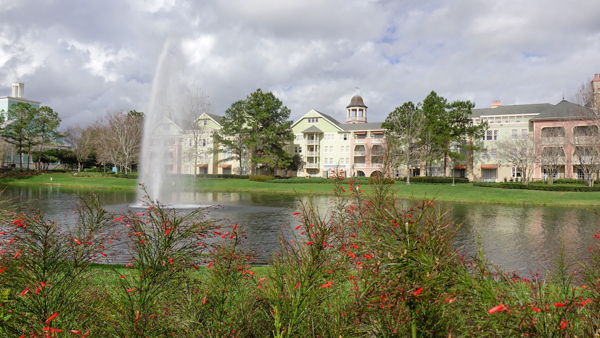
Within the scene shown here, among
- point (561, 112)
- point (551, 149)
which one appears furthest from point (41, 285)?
point (561, 112)

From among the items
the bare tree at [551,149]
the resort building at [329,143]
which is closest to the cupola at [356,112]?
the resort building at [329,143]

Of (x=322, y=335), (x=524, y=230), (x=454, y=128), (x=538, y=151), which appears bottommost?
(x=524, y=230)

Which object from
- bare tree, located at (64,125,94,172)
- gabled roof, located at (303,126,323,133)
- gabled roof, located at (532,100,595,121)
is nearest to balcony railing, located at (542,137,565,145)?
gabled roof, located at (532,100,595,121)

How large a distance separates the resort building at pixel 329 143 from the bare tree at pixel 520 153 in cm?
2067

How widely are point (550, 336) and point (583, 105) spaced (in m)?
51.2

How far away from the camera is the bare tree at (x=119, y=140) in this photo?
64188mm

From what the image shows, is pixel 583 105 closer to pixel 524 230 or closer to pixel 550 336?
pixel 524 230

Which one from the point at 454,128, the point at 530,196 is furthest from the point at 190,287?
the point at 454,128

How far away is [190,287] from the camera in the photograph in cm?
420

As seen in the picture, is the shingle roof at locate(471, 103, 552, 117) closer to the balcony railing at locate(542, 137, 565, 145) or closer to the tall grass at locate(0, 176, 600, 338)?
the balcony railing at locate(542, 137, 565, 145)

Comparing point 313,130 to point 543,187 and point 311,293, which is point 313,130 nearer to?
point 543,187

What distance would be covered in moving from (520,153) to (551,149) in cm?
345

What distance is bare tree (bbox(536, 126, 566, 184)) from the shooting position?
4975 centimetres

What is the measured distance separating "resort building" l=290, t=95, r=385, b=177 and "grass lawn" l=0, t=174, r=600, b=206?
23.8 m
